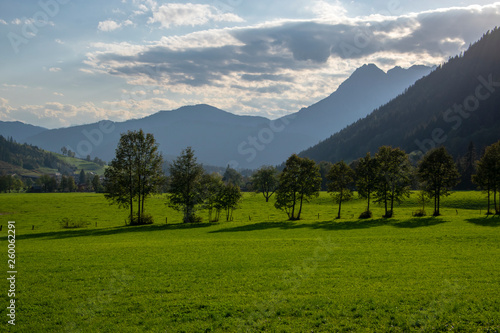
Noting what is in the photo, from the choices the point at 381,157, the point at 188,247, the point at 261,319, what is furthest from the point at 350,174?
the point at 261,319

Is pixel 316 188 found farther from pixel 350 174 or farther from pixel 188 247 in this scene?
pixel 188 247

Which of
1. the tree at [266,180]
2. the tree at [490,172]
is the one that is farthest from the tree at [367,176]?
the tree at [266,180]

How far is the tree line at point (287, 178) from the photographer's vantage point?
6519 cm

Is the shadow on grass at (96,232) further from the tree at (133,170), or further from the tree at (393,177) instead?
the tree at (393,177)

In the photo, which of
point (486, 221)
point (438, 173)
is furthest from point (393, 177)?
point (486, 221)

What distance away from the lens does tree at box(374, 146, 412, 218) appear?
6750 cm

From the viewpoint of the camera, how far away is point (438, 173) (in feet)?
218

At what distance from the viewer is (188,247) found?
37.4 m

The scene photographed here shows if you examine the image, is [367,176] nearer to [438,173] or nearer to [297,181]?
[438,173]

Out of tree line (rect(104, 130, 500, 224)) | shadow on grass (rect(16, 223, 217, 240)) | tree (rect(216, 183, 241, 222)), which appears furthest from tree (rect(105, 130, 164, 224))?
tree (rect(216, 183, 241, 222))

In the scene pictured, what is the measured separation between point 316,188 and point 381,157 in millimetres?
15922

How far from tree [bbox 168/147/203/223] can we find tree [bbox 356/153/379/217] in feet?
120

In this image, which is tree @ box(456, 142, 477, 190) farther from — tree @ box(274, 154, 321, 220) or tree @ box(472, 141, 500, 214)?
tree @ box(274, 154, 321, 220)

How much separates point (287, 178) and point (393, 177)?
23.0 metres
